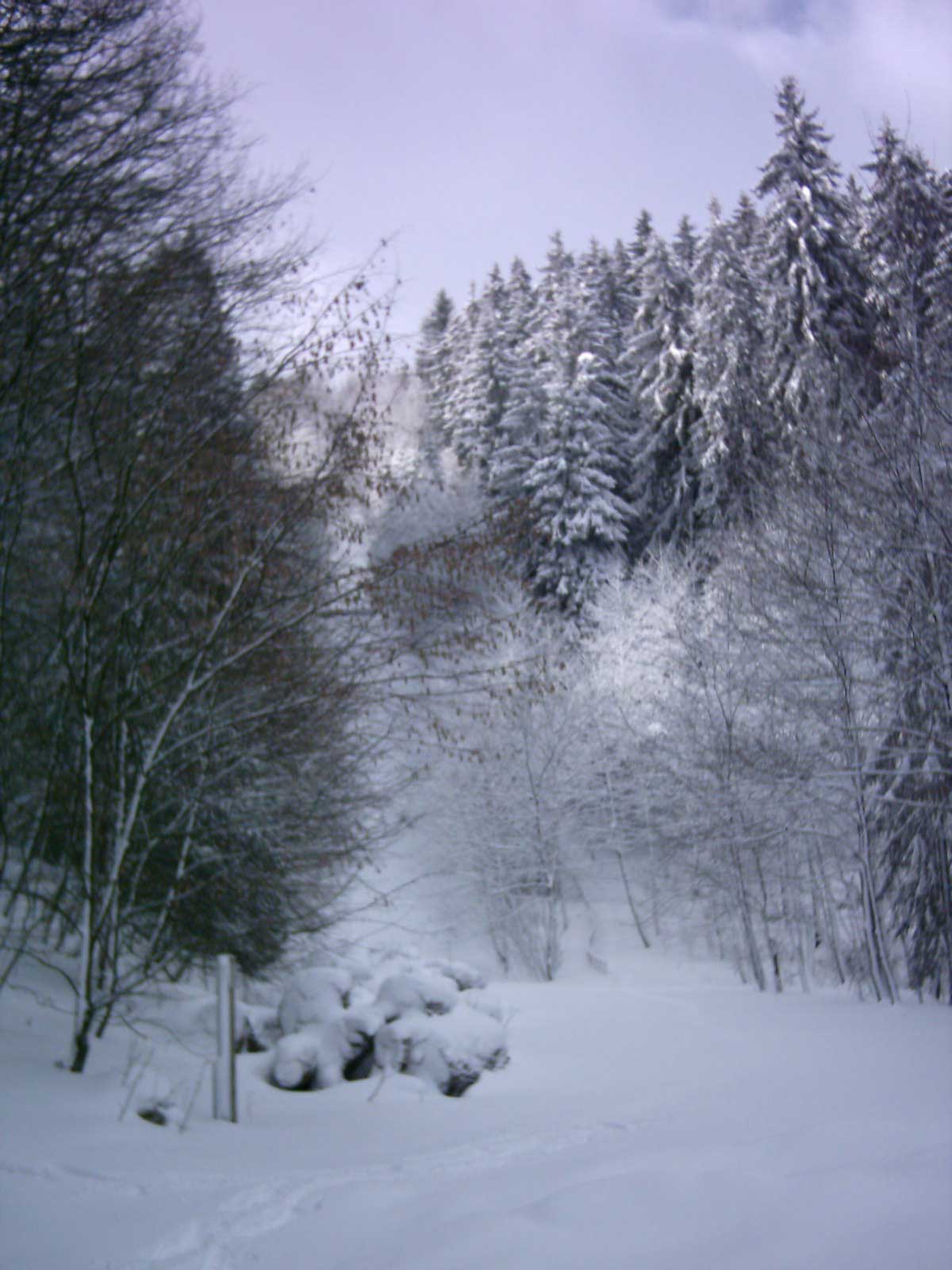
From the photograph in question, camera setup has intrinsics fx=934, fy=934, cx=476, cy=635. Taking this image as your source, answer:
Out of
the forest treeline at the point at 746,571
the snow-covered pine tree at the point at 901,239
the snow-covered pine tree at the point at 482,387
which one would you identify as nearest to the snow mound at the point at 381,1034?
the forest treeline at the point at 746,571

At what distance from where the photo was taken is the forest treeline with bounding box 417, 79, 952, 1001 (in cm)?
964

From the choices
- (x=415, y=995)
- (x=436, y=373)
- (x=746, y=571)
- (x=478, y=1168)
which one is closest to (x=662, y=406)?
(x=436, y=373)

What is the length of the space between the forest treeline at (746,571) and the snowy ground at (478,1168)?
2834mm

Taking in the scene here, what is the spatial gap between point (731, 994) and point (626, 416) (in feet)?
65.5

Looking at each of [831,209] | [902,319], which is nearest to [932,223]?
[902,319]

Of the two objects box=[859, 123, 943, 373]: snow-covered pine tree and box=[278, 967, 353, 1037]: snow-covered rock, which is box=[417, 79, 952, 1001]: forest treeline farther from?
box=[278, 967, 353, 1037]: snow-covered rock

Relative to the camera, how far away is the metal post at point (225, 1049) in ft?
16.2

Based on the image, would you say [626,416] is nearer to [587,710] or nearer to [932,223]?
[587,710]

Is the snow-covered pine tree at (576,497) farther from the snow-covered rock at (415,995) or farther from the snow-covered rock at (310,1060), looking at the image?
the snow-covered rock at (310,1060)

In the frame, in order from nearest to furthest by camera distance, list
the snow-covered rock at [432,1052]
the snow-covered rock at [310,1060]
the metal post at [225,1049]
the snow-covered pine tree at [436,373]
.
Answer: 1. the metal post at [225,1049]
2. the snow-covered rock at [310,1060]
3. the snow-covered rock at [432,1052]
4. the snow-covered pine tree at [436,373]

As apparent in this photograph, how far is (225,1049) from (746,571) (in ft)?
29.1

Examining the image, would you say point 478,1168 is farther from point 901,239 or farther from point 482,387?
point 482,387

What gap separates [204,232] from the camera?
6.31m

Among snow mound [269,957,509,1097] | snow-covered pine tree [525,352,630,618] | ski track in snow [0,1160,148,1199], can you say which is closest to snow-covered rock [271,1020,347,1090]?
snow mound [269,957,509,1097]
